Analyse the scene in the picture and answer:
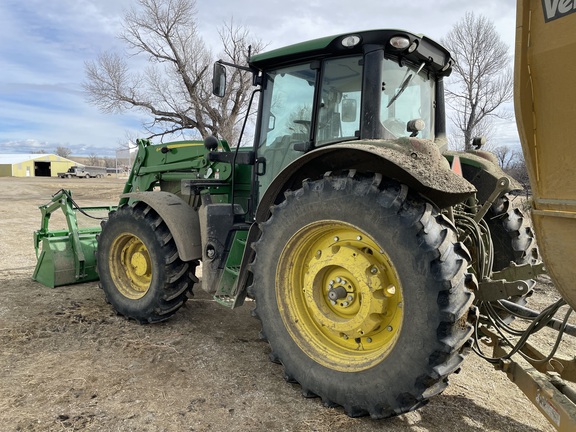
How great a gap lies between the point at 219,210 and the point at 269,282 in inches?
46.9

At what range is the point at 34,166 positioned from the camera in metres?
67.4

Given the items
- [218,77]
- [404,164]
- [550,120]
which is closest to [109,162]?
[218,77]

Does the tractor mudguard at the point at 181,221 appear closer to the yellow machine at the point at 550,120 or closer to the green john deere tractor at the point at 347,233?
the green john deere tractor at the point at 347,233

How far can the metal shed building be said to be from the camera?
62903 millimetres

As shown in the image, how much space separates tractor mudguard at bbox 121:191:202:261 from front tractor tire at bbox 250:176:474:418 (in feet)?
3.85

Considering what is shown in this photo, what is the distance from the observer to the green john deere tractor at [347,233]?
93.0 inches

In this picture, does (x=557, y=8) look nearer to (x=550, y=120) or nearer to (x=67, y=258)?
(x=550, y=120)

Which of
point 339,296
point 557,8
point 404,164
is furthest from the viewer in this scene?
point 339,296

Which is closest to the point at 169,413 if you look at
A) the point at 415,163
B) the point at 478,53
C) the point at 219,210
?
the point at 219,210

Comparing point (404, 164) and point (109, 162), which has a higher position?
point (109, 162)

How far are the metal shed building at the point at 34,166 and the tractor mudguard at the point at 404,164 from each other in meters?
71.8

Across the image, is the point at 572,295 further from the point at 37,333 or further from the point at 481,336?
the point at 37,333

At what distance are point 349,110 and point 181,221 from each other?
6.35 ft

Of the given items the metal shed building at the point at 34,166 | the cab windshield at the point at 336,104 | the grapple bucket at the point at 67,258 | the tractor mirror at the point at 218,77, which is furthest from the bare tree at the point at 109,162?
the cab windshield at the point at 336,104
